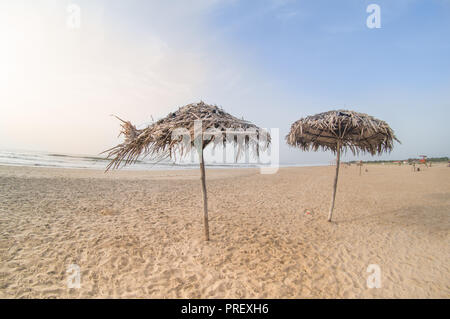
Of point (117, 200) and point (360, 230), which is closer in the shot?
point (360, 230)

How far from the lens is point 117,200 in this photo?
7379mm

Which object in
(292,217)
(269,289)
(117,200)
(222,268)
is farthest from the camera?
(117,200)

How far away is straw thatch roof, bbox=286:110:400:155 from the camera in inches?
186

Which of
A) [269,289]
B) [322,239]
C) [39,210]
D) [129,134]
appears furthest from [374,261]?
[39,210]

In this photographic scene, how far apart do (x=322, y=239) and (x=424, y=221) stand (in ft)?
14.1

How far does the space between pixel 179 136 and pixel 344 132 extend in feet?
14.3

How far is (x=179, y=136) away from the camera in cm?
338
